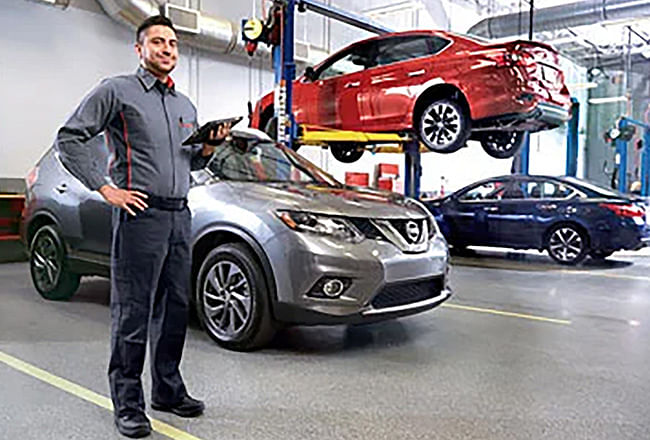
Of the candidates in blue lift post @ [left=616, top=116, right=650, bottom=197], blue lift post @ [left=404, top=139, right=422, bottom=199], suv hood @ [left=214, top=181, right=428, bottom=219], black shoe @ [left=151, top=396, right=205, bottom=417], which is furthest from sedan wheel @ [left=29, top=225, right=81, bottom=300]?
blue lift post @ [left=616, top=116, right=650, bottom=197]

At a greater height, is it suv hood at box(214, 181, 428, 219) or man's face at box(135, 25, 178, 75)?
man's face at box(135, 25, 178, 75)

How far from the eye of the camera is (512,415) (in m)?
2.83

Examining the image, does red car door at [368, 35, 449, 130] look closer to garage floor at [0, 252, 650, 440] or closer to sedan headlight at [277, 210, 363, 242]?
garage floor at [0, 252, 650, 440]

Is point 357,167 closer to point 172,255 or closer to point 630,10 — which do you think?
point 630,10

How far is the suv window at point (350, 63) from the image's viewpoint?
732 centimetres

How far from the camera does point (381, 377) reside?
3.35 m

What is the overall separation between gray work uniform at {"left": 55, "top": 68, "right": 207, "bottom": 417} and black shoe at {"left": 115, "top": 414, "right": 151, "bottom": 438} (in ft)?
0.08

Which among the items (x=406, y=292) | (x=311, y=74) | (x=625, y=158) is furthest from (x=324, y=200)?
(x=625, y=158)

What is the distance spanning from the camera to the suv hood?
3.61 meters

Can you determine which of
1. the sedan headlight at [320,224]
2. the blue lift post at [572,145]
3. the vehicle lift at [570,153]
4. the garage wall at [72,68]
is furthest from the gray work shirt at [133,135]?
the blue lift post at [572,145]

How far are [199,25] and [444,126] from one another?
182 inches

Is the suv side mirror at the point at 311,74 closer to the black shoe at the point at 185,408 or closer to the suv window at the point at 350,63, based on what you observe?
the suv window at the point at 350,63

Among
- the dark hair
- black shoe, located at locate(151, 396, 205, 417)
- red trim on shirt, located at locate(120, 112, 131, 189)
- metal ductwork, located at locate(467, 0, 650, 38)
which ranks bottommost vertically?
black shoe, located at locate(151, 396, 205, 417)

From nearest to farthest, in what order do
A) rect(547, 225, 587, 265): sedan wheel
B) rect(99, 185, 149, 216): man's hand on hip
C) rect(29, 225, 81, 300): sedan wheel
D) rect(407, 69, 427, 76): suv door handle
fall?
rect(99, 185, 149, 216): man's hand on hip → rect(29, 225, 81, 300): sedan wheel → rect(407, 69, 427, 76): suv door handle → rect(547, 225, 587, 265): sedan wheel
